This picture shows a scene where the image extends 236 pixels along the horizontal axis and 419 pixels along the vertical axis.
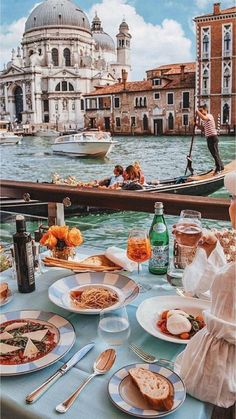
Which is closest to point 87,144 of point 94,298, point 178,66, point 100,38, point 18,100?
point 178,66

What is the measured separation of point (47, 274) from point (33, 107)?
64.6ft

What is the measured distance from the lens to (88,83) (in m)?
17.2

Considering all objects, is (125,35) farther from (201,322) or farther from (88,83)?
(201,322)

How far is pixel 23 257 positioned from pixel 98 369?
26 cm

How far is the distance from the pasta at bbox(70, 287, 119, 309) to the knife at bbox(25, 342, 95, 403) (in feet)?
0.29

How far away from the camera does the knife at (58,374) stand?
0.38 m

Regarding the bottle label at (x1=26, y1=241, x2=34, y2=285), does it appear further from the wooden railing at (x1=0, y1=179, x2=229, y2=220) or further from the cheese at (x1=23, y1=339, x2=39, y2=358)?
the wooden railing at (x1=0, y1=179, x2=229, y2=220)

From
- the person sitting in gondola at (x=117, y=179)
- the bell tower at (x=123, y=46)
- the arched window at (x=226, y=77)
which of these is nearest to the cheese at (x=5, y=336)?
the person sitting in gondola at (x=117, y=179)

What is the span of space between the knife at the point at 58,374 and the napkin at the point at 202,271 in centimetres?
18

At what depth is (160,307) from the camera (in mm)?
548

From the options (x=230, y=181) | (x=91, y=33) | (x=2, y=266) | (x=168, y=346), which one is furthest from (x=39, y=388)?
(x=91, y=33)

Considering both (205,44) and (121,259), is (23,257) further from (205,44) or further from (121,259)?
(205,44)

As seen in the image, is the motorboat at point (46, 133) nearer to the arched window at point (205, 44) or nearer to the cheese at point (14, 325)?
the arched window at point (205, 44)

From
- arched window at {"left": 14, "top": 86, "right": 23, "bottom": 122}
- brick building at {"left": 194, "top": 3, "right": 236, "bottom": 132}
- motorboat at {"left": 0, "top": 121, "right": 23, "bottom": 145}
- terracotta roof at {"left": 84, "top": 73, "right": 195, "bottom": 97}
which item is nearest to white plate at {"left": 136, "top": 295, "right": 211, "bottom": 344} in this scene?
brick building at {"left": 194, "top": 3, "right": 236, "bottom": 132}
